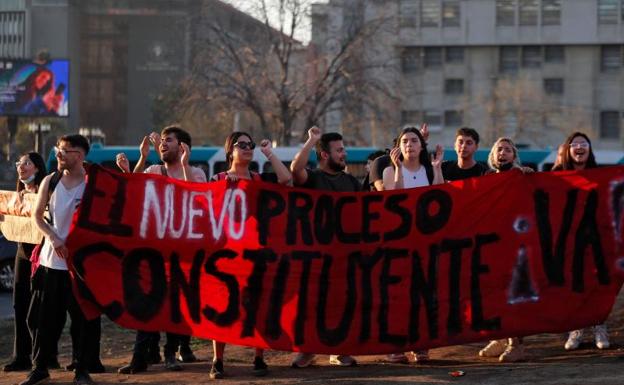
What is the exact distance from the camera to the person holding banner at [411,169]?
32.5 ft

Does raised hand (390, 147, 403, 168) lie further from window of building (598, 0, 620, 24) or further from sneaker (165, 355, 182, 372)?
window of building (598, 0, 620, 24)

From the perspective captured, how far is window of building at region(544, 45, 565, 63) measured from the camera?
73000 mm

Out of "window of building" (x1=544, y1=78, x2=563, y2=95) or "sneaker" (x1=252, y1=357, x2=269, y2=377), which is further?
"window of building" (x1=544, y1=78, x2=563, y2=95)

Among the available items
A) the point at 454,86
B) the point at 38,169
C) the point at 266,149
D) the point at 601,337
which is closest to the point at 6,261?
the point at 38,169

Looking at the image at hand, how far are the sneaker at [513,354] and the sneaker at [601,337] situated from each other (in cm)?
82

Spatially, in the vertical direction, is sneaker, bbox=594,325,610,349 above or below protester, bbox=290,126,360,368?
below

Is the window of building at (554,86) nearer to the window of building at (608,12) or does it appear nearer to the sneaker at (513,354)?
the window of building at (608,12)

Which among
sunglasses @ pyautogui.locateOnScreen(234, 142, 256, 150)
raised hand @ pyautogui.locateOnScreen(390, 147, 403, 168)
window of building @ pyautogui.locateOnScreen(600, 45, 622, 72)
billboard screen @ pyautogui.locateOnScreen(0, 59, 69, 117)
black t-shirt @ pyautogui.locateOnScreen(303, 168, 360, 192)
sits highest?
window of building @ pyautogui.locateOnScreen(600, 45, 622, 72)

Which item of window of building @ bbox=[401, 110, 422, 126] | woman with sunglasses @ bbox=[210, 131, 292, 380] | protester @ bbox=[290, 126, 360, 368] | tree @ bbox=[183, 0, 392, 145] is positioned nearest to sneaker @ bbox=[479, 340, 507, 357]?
protester @ bbox=[290, 126, 360, 368]

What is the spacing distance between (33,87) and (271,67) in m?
13.8

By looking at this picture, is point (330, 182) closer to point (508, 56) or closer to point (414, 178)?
point (414, 178)

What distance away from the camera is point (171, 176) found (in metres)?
9.95

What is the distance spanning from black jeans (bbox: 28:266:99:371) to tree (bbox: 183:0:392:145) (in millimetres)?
30424

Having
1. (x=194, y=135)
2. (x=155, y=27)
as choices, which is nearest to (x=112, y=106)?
(x=155, y=27)
